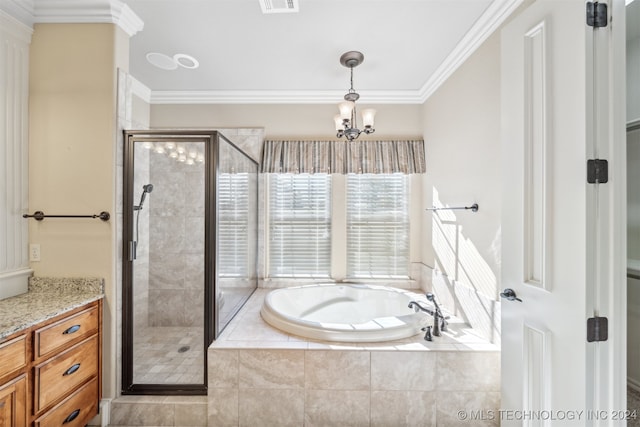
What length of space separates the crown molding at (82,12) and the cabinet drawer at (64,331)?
1872mm

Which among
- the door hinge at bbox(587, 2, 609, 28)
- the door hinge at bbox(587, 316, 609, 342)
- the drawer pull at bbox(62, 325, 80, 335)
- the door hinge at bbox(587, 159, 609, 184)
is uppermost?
the door hinge at bbox(587, 2, 609, 28)

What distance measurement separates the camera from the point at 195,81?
2.79 meters

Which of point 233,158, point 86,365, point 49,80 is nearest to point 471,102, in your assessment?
point 233,158

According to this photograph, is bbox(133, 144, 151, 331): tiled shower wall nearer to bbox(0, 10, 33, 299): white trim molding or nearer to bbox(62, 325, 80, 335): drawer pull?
bbox(62, 325, 80, 335): drawer pull

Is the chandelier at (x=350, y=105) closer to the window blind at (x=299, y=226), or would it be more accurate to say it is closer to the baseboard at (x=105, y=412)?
the window blind at (x=299, y=226)

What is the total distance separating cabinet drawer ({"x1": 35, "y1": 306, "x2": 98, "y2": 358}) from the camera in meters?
1.39

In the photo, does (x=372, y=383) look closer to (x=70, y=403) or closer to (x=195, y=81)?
(x=70, y=403)

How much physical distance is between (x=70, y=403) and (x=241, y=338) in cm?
96

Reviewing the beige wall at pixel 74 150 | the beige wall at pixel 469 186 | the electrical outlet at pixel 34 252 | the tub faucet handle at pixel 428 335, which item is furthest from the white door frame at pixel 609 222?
the electrical outlet at pixel 34 252

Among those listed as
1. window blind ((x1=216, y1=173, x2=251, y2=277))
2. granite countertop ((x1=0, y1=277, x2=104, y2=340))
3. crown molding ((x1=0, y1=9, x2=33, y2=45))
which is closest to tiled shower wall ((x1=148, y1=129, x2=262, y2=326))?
window blind ((x1=216, y1=173, x2=251, y2=277))

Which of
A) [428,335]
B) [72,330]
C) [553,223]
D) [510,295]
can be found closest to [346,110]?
[553,223]

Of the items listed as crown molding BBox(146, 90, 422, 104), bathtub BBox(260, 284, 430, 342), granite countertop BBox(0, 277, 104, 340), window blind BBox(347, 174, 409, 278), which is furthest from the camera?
window blind BBox(347, 174, 409, 278)

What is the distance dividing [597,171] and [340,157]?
2.22 metres

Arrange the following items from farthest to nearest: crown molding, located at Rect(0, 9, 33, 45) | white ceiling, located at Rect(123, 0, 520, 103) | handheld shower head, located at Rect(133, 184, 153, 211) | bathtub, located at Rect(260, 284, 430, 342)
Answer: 1. bathtub, located at Rect(260, 284, 430, 342)
2. handheld shower head, located at Rect(133, 184, 153, 211)
3. white ceiling, located at Rect(123, 0, 520, 103)
4. crown molding, located at Rect(0, 9, 33, 45)
